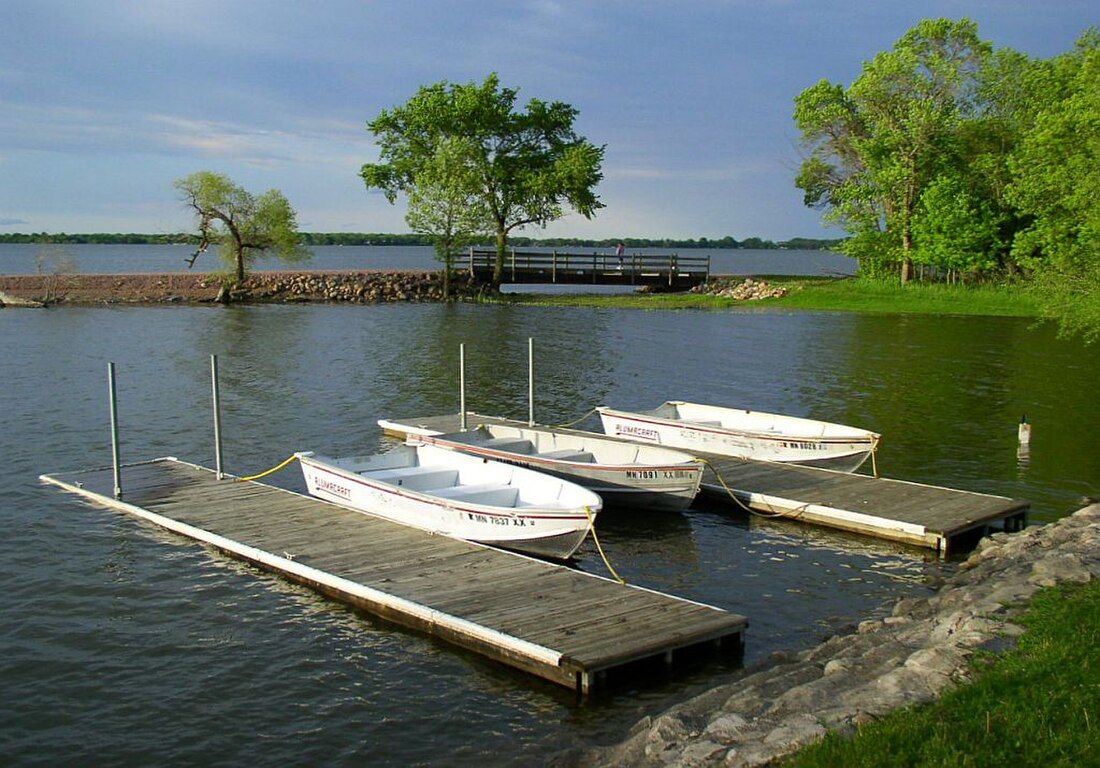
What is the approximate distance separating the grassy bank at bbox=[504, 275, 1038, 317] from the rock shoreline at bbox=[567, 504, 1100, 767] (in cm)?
4441

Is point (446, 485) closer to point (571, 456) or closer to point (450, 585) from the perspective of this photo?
point (571, 456)

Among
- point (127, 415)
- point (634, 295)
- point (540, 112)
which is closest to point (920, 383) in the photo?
point (127, 415)

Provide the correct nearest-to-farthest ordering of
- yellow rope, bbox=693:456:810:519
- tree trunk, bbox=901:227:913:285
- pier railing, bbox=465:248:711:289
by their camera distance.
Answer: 1. yellow rope, bbox=693:456:810:519
2. tree trunk, bbox=901:227:913:285
3. pier railing, bbox=465:248:711:289

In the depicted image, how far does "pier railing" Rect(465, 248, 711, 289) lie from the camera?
74.4 meters

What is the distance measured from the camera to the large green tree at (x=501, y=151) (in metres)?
72.2

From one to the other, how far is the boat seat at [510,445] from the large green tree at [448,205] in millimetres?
49169

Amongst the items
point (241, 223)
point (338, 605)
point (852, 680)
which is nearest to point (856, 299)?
point (241, 223)

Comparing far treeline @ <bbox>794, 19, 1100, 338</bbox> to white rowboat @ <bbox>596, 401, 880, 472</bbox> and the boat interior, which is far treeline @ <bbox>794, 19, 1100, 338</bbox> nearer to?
white rowboat @ <bbox>596, 401, 880, 472</bbox>

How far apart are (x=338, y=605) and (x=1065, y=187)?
4414 cm

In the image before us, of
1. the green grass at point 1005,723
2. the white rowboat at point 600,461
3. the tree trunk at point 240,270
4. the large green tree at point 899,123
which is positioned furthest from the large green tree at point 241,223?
the green grass at point 1005,723

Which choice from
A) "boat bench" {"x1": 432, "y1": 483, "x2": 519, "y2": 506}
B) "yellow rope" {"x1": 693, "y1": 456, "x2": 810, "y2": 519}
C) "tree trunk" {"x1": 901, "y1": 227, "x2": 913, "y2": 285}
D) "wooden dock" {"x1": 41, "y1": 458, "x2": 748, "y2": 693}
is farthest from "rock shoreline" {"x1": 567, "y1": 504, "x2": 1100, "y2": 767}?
"tree trunk" {"x1": 901, "y1": 227, "x2": 913, "y2": 285}

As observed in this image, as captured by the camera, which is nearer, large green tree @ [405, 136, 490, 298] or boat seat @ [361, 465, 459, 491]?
boat seat @ [361, 465, 459, 491]

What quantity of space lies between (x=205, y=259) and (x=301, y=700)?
17722cm

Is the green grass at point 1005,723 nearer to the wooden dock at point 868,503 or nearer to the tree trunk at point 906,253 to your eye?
the wooden dock at point 868,503
